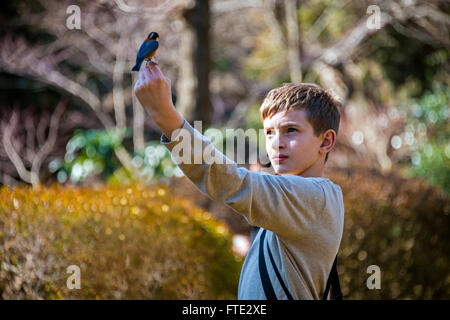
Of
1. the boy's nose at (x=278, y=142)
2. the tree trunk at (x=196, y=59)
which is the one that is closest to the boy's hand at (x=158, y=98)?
the boy's nose at (x=278, y=142)

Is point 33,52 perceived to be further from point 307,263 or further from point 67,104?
point 307,263

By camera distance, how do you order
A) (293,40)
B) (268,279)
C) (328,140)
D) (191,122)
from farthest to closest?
(293,40) < (191,122) < (328,140) < (268,279)

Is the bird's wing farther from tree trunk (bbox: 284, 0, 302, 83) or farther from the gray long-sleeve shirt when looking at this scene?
tree trunk (bbox: 284, 0, 302, 83)

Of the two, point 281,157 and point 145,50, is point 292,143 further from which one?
point 145,50

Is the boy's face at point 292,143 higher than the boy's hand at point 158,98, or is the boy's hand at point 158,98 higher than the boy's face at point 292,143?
the boy's hand at point 158,98

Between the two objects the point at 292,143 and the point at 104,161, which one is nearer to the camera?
the point at 292,143

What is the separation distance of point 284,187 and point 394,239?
3.17m

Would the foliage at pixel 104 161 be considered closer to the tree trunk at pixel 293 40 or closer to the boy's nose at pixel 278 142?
the tree trunk at pixel 293 40

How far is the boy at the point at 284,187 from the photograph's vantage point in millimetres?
1180

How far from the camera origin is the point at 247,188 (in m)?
1.23

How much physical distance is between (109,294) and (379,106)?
26.6 ft

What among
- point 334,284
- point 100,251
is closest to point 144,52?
point 334,284

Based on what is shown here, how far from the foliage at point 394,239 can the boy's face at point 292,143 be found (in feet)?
8.44

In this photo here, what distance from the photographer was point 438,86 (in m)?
9.40
